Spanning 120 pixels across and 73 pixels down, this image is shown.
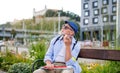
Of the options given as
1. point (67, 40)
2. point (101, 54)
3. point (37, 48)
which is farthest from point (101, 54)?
point (37, 48)

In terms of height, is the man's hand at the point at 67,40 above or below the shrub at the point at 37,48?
above

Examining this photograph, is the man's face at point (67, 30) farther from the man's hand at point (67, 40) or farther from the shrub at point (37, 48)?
the shrub at point (37, 48)

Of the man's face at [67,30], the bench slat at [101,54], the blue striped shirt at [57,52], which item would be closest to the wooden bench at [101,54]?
the bench slat at [101,54]

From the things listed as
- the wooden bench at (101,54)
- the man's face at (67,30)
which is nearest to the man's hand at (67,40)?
the man's face at (67,30)

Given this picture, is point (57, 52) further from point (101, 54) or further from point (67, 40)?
point (101, 54)

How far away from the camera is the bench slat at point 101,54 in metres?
4.32

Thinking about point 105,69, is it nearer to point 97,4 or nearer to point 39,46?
point 39,46

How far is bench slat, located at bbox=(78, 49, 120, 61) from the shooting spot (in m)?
4.32

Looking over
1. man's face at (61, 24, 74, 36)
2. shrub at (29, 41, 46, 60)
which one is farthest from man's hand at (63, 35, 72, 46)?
shrub at (29, 41, 46, 60)

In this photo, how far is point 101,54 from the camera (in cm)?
453

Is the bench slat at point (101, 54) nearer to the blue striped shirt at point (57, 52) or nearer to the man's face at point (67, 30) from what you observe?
the blue striped shirt at point (57, 52)

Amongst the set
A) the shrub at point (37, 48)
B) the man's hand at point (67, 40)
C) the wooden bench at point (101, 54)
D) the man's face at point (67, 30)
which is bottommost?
the shrub at point (37, 48)

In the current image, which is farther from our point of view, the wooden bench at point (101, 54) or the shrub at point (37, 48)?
the shrub at point (37, 48)

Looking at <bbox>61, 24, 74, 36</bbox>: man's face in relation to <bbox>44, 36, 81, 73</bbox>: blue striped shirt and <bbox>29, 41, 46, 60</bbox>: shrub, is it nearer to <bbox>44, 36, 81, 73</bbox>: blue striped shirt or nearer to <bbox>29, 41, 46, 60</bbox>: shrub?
<bbox>44, 36, 81, 73</bbox>: blue striped shirt
